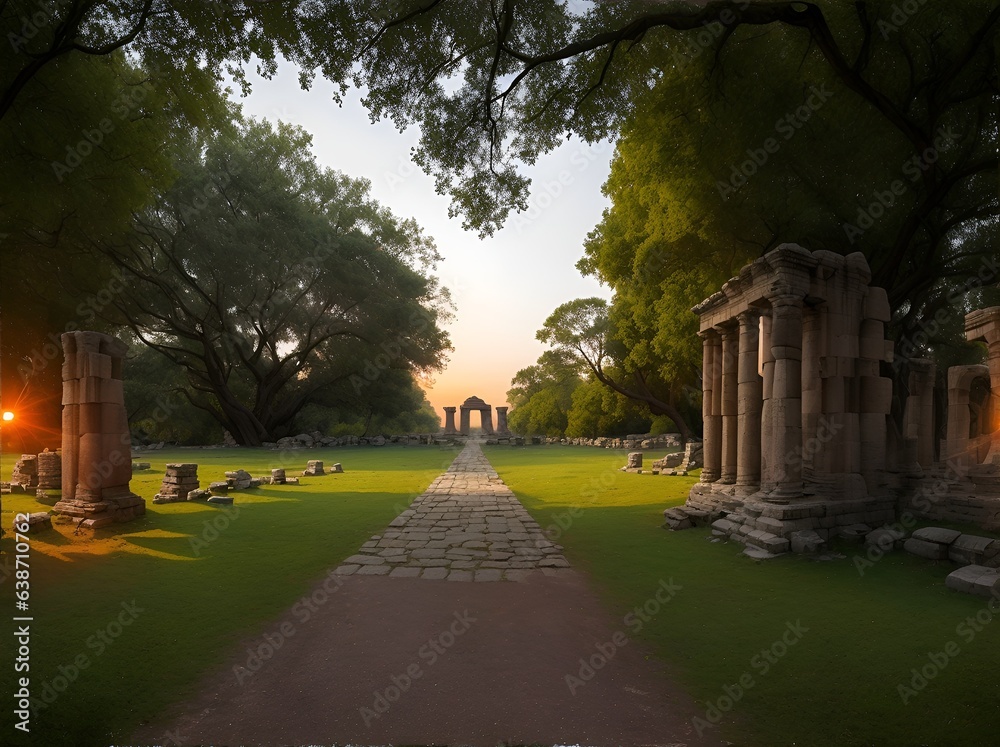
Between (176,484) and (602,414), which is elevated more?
(602,414)

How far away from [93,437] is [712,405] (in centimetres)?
1286

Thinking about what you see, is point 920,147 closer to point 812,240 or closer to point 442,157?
point 812,240

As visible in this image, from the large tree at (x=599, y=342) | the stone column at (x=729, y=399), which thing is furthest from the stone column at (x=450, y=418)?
the stone column at (x=729, y=399)

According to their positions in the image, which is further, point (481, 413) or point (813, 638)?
point (481, 413)

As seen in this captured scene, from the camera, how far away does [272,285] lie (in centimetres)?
2866

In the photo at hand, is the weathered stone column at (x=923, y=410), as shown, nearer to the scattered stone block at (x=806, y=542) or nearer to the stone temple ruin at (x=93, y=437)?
the scattered stone block at (x=806, y=542)

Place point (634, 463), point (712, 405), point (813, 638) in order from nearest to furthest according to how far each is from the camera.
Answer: point (813, 638)
point (712, 405)
point (634, 463)

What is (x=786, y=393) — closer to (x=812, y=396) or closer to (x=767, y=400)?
(x=767, y=400)

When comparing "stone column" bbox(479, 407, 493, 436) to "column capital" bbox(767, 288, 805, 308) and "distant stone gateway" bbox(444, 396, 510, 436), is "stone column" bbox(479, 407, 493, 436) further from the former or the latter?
"column capital" bbox(767, 288, 805, 308)

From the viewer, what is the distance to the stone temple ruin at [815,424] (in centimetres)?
762

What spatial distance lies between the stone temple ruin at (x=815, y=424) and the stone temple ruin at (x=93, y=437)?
32.9 feet

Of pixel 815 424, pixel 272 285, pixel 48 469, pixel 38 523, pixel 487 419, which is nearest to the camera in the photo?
pixel 38 523

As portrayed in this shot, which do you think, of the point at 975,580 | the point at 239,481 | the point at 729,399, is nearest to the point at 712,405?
the point at 729,399

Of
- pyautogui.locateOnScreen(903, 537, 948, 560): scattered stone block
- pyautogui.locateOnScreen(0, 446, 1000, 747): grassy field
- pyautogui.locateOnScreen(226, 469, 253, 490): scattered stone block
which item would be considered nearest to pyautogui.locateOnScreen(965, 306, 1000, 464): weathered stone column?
pyautogui.locateOnScreen(903, 537, 948, 560): scattered stone block
